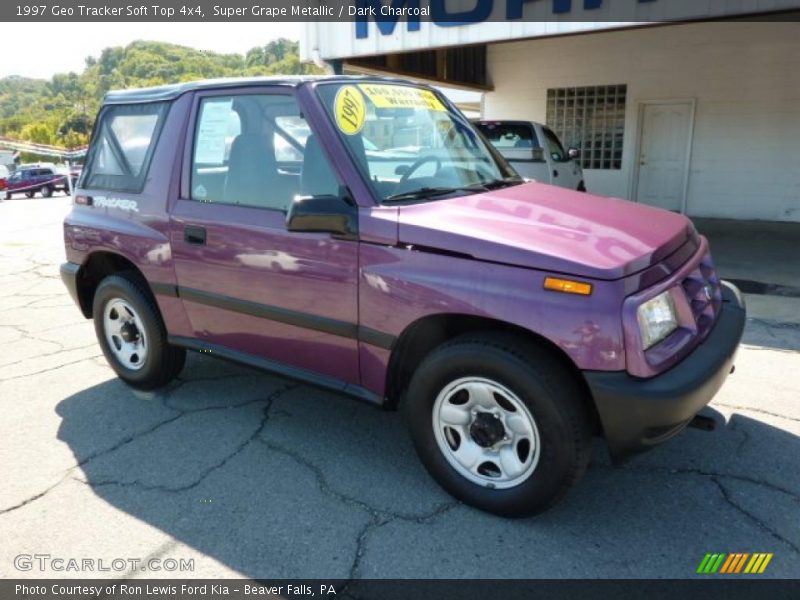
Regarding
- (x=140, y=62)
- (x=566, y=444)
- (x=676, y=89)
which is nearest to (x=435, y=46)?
(x=676, y=89)

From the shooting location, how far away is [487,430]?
2.63m

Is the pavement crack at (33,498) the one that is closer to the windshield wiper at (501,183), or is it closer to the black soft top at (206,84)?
the black soft top at (206,84)

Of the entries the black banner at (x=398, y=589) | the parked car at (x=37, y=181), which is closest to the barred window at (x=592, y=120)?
the black banner at (x=398, y=589)

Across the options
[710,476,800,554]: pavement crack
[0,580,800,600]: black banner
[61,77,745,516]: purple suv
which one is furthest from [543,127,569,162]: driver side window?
[0,580,800,600]: black banner

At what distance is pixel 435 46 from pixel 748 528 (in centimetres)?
781

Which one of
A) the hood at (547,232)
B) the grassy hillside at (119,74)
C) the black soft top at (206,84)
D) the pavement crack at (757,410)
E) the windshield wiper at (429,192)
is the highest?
the grassy hillside at (119,74)

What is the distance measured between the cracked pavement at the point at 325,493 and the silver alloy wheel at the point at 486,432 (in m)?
0.21

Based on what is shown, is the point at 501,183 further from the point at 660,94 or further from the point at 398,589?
the point at 660,94

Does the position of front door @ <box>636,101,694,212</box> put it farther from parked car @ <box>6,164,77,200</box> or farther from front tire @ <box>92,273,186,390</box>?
parked car @ <box>6,164,77,200</box>

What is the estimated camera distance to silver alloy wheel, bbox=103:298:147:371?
4.01 m

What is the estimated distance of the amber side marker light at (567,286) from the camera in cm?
226

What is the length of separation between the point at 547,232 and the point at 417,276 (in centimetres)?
57

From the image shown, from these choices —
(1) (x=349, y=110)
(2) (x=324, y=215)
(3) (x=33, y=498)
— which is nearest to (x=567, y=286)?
(2) (x=324, y=215)

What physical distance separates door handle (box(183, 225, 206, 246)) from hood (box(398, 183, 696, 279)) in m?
1.23
